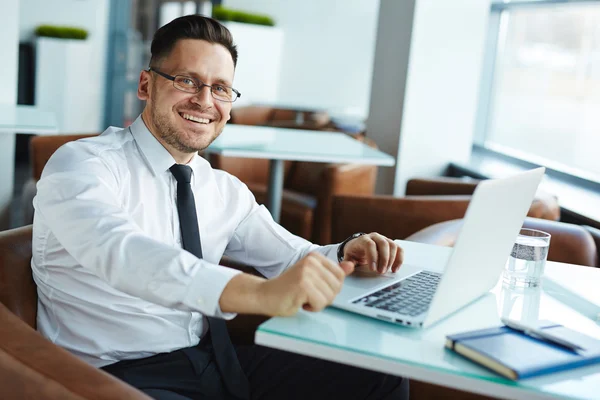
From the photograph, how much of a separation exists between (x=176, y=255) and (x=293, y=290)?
0.80 ft

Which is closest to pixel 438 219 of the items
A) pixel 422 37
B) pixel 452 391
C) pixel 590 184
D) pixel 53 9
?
pixel 452 391

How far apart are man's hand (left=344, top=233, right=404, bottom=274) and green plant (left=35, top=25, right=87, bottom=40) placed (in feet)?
24.6

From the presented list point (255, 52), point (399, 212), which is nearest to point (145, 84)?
point (399, 212)

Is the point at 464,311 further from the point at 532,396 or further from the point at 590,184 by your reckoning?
the point at 590,184

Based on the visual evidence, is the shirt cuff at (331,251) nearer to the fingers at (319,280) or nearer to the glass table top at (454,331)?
the glass table top at (454,331)

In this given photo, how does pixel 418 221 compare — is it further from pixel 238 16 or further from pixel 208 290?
pixel 238 16

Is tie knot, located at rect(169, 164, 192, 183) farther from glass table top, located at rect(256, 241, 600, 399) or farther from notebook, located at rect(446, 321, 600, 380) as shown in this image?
notebook, located at rect(446, 321, 600, 380)

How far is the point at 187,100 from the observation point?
188 cm

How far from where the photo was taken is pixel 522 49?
17.4 feet

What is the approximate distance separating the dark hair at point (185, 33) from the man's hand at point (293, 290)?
2.75 ft

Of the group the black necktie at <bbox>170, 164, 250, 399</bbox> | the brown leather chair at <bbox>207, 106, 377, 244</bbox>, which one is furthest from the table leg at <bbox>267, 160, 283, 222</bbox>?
the black necktie at <bbox>170, 164, 250, 399</bbox>

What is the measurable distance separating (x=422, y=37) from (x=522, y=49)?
103 cm

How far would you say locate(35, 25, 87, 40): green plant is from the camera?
8.36 meters

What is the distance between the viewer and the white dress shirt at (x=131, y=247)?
1338 mm
